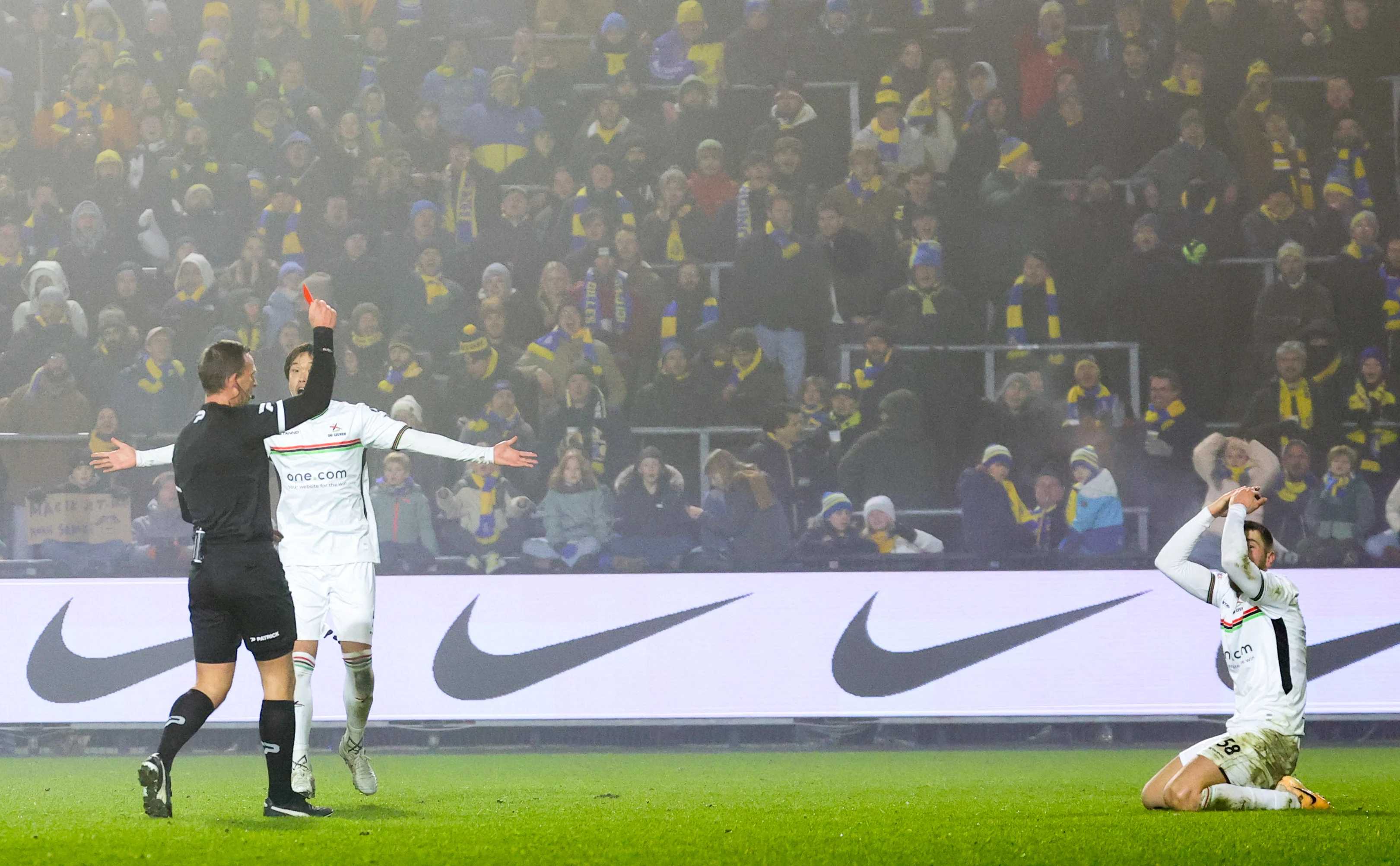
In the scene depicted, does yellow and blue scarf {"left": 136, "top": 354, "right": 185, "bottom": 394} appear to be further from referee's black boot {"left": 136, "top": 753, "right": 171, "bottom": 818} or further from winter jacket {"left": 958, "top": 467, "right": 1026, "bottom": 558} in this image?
referee's black boot {"left": 136, "top": 753, "right": 171, "bottom": 818}

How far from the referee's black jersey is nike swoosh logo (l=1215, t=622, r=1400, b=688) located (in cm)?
655

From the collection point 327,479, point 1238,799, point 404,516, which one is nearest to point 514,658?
point 404,516

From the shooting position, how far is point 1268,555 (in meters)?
5.58

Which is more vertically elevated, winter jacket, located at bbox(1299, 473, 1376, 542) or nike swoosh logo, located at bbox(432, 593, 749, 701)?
winter jacket, located at bbox(1299, 473, 1376, 542)

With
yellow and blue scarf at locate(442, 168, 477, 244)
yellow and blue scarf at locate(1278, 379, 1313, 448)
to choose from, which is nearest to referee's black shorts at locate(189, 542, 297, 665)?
yellow and blue scarf at locate(442, 168, 477, 244)

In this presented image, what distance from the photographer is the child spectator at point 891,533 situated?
10344mm

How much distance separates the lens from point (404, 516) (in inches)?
411

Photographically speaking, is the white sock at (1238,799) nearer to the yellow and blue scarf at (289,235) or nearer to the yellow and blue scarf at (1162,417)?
the yellow and blue scarf at (1162,417)

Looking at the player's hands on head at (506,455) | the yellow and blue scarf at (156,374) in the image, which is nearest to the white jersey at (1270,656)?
the player's hands on head at (506,455)

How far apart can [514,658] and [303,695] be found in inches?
125

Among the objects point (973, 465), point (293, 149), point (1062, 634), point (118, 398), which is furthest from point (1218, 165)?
point (118, 398)

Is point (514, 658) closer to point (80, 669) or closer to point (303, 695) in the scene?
point (80, 669)

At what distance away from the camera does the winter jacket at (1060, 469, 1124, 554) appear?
10.3 metres

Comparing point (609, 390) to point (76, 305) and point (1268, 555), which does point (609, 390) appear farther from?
point (1268, 555)
